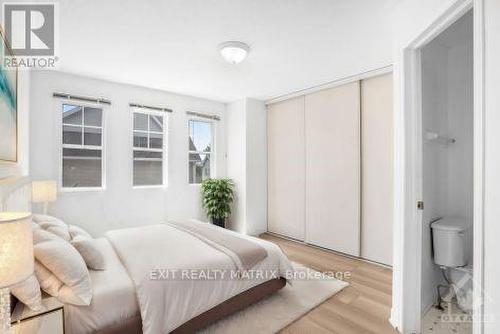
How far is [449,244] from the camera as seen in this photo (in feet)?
7.30

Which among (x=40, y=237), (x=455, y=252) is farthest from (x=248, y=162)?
(x=40, y=237)

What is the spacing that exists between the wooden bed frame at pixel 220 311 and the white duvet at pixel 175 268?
6cm

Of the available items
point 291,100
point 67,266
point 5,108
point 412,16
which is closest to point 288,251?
point 291,100

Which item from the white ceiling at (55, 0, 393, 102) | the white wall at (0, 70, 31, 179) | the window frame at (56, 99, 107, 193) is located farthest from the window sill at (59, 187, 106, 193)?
the white ceiling at (55, 0, 393, 102)

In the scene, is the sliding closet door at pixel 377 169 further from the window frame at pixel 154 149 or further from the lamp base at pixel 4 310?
the lamp base at pixel 4 310

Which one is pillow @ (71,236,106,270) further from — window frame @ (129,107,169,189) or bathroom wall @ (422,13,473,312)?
bathroom wall @ (422,13,473,312)

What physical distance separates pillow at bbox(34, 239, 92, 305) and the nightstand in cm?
13

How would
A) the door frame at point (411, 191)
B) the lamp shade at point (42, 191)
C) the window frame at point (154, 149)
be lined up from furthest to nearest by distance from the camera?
1. the window frame at point (154, 149)
2. the lamp shade at point (42, 191)
3. the door frame at point (411, 191)

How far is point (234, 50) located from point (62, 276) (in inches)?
93.4

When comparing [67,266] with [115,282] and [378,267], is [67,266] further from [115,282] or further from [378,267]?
[378,267]

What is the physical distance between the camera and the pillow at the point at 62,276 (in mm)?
1554

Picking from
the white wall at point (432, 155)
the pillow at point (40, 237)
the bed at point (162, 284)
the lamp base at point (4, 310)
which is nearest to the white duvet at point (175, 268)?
the bed at point (162, 284)

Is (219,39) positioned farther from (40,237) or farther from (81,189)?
(81,189)
